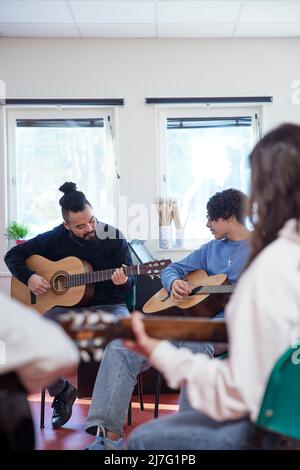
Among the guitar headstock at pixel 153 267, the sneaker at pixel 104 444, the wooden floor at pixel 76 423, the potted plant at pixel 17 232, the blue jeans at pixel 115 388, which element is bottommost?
the wooden floor at pixel 76 423

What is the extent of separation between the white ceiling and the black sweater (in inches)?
75.7

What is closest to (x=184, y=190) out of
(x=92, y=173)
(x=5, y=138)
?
(x=92, y=173)

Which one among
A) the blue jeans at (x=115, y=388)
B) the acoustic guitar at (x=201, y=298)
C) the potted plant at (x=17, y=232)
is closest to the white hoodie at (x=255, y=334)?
the blue jeans at (x=115, y=388)

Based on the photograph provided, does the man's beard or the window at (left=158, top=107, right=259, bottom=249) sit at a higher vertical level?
the window at (left=158, top=107, right=259, bottom=249)

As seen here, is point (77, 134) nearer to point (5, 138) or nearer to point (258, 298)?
point (5, 138)

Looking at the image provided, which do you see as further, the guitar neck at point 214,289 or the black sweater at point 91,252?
the black sweater at point 91,252

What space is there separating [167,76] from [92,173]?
1.06 metres

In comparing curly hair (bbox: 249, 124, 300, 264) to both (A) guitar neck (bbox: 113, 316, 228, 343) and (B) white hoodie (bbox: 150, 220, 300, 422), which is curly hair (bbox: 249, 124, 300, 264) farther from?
(A) guitar neck (bbox: 113, 316, 228, 343)

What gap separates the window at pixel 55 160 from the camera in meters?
5.12

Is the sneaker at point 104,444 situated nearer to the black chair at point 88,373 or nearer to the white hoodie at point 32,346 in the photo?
the black chair at point 88,373

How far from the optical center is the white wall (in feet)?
16.5

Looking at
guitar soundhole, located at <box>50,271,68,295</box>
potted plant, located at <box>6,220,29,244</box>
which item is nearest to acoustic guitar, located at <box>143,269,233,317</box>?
guitar soundhole, located at <box>50,271,68,295</box>

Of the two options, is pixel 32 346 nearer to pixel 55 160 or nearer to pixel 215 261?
pixel 215 261

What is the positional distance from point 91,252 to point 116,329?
2.15 metres
